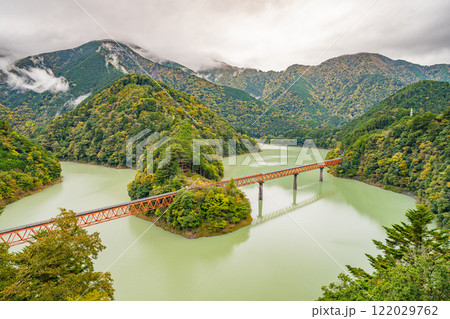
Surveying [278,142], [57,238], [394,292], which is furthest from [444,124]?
[278,142]

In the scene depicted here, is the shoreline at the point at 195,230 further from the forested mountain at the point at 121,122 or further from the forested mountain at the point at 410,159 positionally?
the forested mountain at the point at 121,122

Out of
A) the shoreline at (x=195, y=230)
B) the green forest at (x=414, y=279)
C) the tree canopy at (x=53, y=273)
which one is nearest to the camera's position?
the green forest at (x=414, y=279)

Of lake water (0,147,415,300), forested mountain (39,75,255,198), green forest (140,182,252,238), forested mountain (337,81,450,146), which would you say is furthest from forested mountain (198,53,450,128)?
green forest (140,182,252,238)

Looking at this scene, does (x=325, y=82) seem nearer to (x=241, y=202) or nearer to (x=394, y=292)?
(x=241, y=202)

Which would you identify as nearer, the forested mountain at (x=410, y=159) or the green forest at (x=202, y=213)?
the green forest at (x=202, y=213)

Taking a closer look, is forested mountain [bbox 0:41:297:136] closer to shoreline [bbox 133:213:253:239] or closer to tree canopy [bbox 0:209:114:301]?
shoreline [bbox 133:213:253:239]

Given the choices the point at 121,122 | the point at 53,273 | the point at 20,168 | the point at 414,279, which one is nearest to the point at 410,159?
the point at 414,279

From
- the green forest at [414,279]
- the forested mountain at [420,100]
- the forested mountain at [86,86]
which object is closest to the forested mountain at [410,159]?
the green forest at [414,279]
